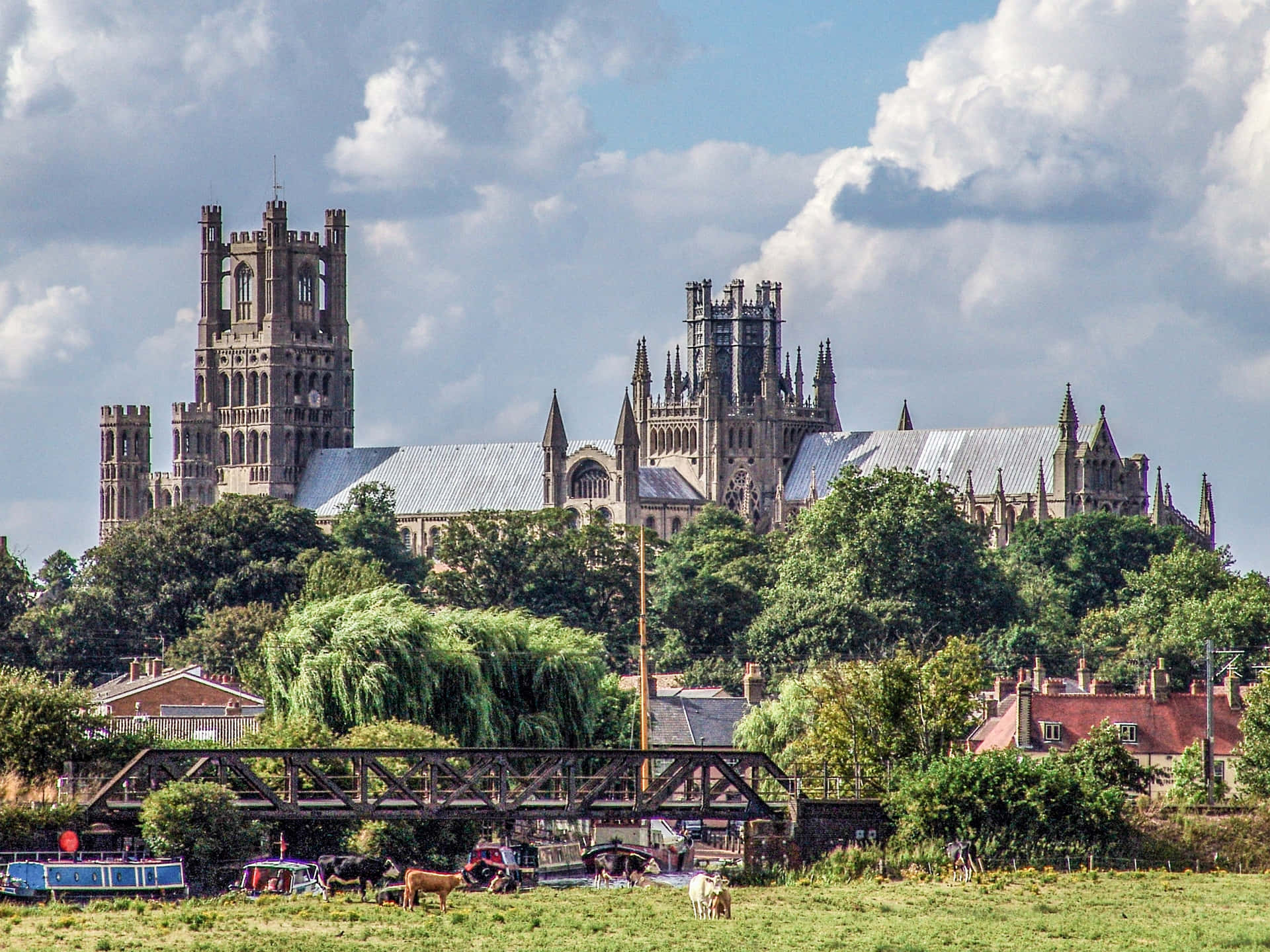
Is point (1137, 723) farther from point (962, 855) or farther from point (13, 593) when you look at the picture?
point (13, 593)

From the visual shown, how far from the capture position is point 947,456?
620 ft

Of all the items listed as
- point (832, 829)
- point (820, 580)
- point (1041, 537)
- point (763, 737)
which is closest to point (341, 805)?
point (832, 829)

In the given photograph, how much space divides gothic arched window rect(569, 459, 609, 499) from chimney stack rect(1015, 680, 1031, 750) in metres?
107

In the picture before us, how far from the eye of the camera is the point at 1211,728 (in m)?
85.4

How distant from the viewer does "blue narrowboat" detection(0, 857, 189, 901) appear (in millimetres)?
58688

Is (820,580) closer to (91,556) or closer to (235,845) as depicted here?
(91,556)

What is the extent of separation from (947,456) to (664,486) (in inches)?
738

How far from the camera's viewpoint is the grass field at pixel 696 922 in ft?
173

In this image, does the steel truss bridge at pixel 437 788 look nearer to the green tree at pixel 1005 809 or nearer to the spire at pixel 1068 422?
the green tree at pixel 1005 809

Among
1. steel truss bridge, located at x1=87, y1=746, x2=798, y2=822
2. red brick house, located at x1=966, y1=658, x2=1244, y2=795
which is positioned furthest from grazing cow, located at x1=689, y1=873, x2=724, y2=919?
red brick house, located at x1=966, y1=658, x2=1244, y2=795

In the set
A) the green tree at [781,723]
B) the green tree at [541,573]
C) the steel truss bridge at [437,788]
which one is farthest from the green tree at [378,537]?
the steel truss bridge at [437,788]

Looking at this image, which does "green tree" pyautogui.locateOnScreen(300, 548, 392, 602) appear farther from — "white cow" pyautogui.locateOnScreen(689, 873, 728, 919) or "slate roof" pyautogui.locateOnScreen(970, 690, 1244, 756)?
"white cow" pyautogui.locateOnScreen(689, 873, 728, 919)

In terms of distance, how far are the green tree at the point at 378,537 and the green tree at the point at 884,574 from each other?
22.1m

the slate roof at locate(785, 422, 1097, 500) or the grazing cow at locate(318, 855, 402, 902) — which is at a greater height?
the slate roof at locate(785, 422, 1097, 500)
